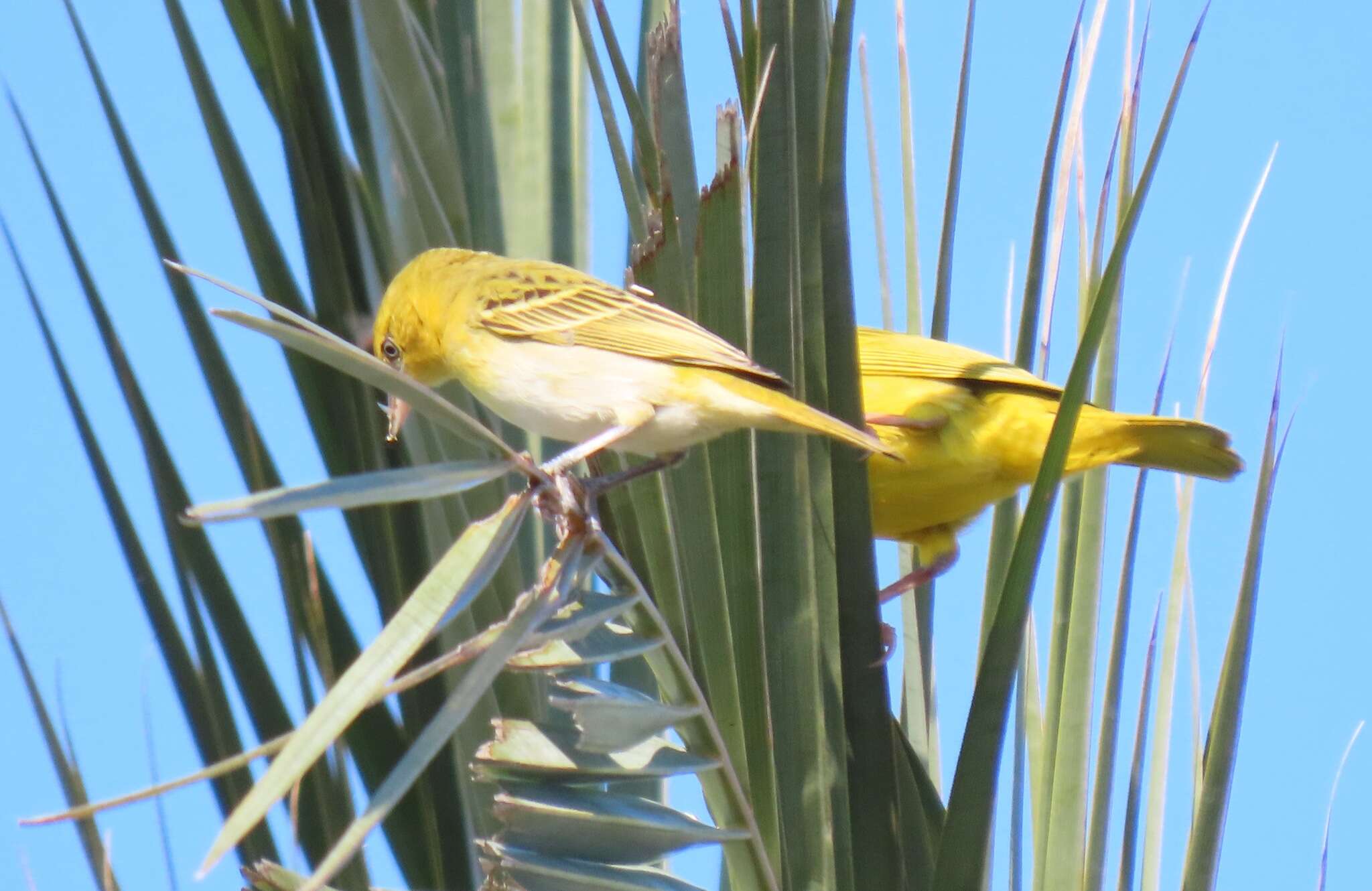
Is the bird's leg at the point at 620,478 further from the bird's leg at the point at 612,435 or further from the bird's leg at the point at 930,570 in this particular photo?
the bird's leg at the point at 930,570

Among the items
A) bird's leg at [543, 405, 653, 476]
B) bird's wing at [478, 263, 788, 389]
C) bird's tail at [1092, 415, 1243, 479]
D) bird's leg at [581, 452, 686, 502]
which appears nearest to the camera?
bird's leg at [581, 452, 686, 502]

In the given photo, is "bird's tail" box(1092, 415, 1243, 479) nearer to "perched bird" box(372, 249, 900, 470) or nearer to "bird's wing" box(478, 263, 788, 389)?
"perched bird" box(372, 249, 900, 470)

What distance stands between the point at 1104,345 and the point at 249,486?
158cm

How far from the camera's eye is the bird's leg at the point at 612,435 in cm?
221

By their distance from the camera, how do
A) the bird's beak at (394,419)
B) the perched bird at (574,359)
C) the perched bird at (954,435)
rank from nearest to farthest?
the perched bird at (574,359), the bird's beak at (394,419), the perched bird at (954,435)

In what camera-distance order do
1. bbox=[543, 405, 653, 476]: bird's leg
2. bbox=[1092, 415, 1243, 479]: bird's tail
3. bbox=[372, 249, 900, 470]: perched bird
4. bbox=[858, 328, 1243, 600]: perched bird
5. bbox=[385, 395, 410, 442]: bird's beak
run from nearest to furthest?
bbox=[372, 249, 900, 470]: perched bird
bbox=[543, 405, 653, 476]: bird's leg
bbox=[385, 395, 410, 442]: bird's beak
bbox=[1092, 415, 1243, 479]: bird's tail
bbox=[858, 328, 1243, 600]: perched bird

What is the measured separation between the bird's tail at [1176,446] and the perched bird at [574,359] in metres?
0.94

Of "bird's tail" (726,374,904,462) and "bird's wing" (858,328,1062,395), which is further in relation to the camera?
"bird's wing" (858,328,1062,395)

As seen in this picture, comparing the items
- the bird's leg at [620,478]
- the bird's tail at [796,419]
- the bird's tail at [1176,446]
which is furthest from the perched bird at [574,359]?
the bird's tail at [1176,446]

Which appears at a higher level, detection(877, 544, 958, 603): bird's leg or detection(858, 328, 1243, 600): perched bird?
→ detection(858, 328, 1243, 600): perched bird

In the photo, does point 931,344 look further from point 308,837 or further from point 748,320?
point 308,837

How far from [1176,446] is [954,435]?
527mm

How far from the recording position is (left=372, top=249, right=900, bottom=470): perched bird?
207cm

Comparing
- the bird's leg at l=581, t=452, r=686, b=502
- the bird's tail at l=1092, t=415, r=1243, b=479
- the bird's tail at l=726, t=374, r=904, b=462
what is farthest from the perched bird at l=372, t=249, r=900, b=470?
the bird's tail at l=1092, t=415, r=1243, b=479
